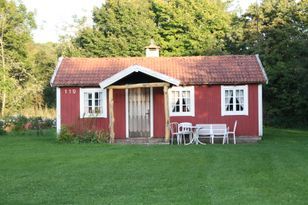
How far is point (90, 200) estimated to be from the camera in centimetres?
786

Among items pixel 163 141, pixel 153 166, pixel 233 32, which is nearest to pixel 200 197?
pixel 153 166

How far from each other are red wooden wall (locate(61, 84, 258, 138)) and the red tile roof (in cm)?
→ 36

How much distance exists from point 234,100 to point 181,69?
2593 millimetres

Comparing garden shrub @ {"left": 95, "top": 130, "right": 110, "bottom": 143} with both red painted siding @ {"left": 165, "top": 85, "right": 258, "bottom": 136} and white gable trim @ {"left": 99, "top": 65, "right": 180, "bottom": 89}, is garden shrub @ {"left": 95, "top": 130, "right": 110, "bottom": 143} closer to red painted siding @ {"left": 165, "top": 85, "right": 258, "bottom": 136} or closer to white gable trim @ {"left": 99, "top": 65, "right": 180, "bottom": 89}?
white gable trim @ {"left": 99, "top": 65, "right": 180, "bottom": 89}

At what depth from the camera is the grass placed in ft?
26.3

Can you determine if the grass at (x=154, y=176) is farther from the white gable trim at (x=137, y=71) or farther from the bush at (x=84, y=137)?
the white gable trim at (x=137, y=71)

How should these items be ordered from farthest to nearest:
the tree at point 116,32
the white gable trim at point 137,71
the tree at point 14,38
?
the tree at point 14,38, the tree at point 116,32, the white gable trim at point 137,71

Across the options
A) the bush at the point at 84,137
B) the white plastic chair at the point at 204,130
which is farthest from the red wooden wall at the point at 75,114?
the white plastic chair at the point at 204,130

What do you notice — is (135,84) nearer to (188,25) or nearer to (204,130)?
(204,130)

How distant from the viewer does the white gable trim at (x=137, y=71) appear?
18.4 meters

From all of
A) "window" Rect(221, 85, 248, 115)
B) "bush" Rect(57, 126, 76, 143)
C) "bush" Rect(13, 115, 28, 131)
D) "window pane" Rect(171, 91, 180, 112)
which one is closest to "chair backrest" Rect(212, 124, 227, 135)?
"window" Rect(221, 85, 248, 115)

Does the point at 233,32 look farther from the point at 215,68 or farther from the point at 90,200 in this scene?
the point at 90,200

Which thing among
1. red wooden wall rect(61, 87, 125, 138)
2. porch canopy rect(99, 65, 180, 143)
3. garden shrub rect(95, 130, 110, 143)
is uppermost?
porch canopy rect(99, 65, 180, 143)

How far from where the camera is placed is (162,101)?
66.0 feet
